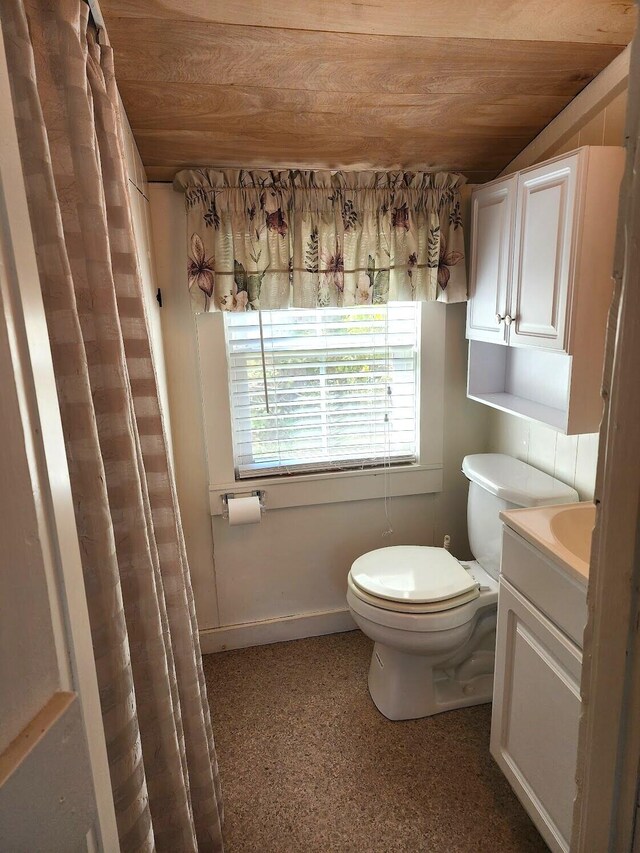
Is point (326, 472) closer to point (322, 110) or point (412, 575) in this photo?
point (412, 575)

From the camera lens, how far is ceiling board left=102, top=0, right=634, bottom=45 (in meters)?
1.24

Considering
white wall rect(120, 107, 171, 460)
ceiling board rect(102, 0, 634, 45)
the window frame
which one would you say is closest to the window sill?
the window frame

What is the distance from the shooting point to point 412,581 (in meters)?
1.83

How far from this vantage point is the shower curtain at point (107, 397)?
28.3 inches

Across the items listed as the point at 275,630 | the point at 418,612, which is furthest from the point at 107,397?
the point at 275,630

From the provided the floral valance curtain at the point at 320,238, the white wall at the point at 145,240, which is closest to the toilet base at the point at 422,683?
the white wall at the point at 145,240

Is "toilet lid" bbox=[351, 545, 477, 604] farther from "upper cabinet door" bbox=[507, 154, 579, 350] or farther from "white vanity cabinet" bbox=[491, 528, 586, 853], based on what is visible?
"upper cabinet door" bbox=[507, 154, 579, 350]

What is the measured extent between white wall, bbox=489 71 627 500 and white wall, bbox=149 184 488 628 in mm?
235

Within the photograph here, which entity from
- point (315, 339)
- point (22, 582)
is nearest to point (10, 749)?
point (22, 582)

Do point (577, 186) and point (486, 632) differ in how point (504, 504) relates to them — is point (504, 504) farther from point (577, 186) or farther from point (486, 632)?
point (577, 186)

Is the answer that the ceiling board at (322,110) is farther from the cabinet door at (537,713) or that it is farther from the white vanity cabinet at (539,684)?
the cabinet door at (537,713)

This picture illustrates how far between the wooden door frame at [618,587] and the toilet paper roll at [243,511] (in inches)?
64.6

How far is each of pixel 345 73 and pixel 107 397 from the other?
119 cm

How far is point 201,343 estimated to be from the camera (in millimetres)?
2031
